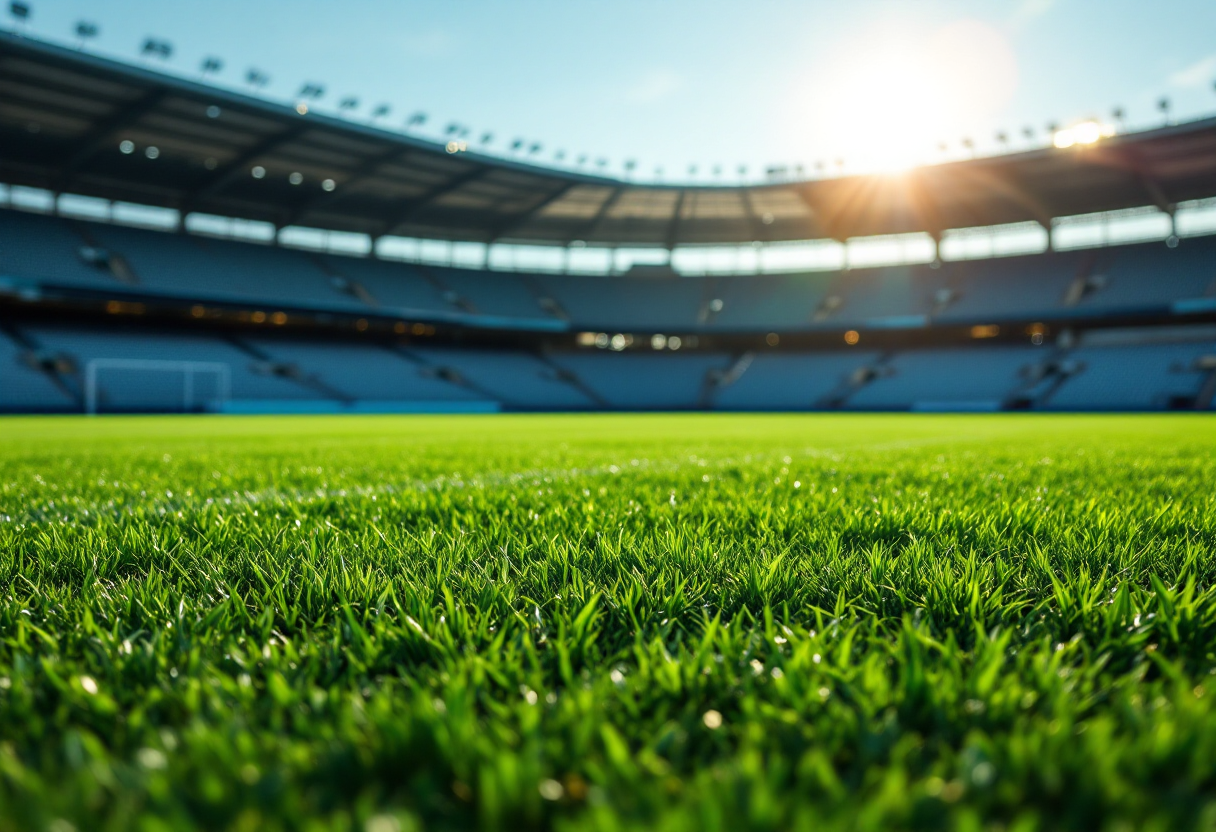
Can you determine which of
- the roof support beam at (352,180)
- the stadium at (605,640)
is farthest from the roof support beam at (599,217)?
the stadium at (605,640)

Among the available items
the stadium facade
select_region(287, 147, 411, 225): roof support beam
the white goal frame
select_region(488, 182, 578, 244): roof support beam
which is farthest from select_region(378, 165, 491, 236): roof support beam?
the white goal frame

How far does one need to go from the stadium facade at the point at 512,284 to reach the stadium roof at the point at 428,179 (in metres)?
0.16

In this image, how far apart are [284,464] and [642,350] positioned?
140ft

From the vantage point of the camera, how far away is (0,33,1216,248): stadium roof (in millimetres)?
25344

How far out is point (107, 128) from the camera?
1055 inches

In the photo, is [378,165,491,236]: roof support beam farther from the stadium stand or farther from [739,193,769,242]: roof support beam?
[739,193,769,242]: roof support beam

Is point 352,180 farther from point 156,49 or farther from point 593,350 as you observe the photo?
A: point 593,350

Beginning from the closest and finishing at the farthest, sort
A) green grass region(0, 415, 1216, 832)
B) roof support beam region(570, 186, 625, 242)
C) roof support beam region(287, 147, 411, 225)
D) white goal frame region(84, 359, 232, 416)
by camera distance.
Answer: green grass region(0, 415, 1216, 832) → white goal frame region(84, 359, 232, 416) → roof support beam region(287, 147, 411, 225) → roof support beam region(570, 186, 625, 242)

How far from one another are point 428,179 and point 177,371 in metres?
14.6

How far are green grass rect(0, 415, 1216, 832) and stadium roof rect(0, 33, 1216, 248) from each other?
2851cm

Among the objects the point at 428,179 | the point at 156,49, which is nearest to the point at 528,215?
the point at 428,179

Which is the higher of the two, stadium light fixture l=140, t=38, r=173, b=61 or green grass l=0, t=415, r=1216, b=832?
stadium light fixture l=140, t=38, r=173, b=61

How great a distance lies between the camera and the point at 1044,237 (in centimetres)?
4019

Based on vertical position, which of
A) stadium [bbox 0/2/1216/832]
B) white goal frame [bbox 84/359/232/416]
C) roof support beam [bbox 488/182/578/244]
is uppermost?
roof support beam [bbox 488/182/578/244]
